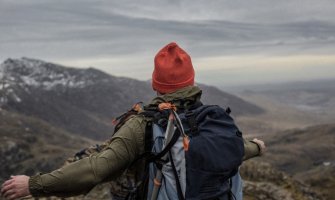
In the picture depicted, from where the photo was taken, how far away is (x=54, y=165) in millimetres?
98875

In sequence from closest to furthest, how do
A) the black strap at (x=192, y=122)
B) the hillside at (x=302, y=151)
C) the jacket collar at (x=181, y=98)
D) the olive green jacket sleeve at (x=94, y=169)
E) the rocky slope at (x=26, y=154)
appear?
1. the olive green jacket sleeve at (x=94, y=169)
2. the black strap at (x=192, y=122)
3. the jacket collar at (x=181, y=98)
4. the rocky slope at (x=26, y=154)
5. the hillside at (x=302, y=151)

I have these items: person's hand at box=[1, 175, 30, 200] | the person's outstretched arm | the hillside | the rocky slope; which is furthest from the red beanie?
the hillside

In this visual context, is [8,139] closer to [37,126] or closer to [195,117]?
[37,126]

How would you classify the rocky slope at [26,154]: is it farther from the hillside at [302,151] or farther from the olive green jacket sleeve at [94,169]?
the olive green jacket sleeve at [94,169]

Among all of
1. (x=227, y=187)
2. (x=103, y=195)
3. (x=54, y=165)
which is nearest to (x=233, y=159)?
(x=227, y=187)

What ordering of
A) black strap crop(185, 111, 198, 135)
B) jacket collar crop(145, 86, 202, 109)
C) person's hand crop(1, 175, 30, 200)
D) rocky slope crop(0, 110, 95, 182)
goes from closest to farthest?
1. person's hand crop(1, 175, 30, 200)
2. black strap crop(185, 111, 198, 135)
3. jacket collar crop(145, 86, 202, 109)
4. rocky slope crop(0, 110, 95, 182)

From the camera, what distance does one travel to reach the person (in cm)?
535

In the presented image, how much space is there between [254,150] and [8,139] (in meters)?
118

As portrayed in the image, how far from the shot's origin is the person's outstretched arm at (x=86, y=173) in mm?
5320

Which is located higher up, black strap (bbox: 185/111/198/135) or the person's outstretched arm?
black strap (bbox: 185/111/198/135)

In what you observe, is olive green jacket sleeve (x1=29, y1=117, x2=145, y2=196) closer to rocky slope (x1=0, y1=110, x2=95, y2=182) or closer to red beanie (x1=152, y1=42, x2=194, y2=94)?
red beanie (x1=152, y1=42, x2=194, y2=94)

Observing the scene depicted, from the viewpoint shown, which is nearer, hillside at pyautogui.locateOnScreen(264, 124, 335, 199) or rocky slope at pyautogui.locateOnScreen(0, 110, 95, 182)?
rocky slope at pyautogui.locateOnScreen(0, 110, 95, 182)

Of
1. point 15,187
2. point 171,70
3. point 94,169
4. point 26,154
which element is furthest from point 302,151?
point 15,187

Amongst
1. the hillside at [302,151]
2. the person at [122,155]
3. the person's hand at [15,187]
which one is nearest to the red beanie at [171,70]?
the person at [122,155]
